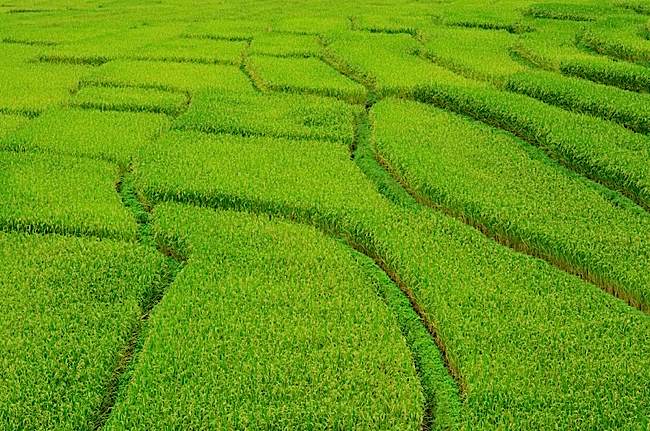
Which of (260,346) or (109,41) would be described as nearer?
(260,346)

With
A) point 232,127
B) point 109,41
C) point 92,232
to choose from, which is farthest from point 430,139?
point 109,41

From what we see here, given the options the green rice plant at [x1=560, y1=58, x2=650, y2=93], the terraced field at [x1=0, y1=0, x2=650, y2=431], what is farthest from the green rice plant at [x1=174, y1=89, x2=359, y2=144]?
the green rice plant at [x1=560, y1=58, x2=650, y2=93]

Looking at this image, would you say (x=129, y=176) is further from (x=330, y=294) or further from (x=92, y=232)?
(x=330, y=294)

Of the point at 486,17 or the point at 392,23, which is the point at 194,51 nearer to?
the point at 392,23

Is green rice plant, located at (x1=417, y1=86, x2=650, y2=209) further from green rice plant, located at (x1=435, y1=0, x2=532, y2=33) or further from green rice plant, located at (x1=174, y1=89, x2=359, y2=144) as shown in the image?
green rice plant, located at (x1=435, y1=0, x2=532, y2=33)

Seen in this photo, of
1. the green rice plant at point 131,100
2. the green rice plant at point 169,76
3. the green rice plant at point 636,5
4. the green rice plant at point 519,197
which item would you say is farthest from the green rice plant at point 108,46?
the green rice plant at point 636,5

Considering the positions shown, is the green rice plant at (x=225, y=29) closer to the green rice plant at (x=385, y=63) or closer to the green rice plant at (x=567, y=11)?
the green rice plant at (x=385, y=63)
